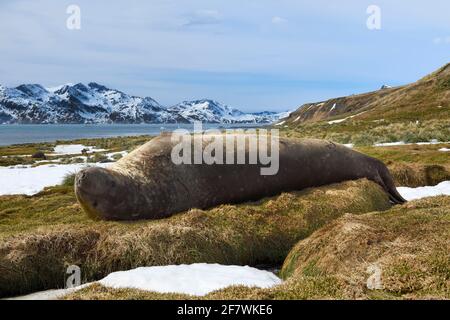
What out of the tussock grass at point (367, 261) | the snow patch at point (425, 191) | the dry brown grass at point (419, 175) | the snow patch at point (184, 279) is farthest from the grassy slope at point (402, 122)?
the snow patch at point (184, 279)

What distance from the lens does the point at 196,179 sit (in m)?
13.2

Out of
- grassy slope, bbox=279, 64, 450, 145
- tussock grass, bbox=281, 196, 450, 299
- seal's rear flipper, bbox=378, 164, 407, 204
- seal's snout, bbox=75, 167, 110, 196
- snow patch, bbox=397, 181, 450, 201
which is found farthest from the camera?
grassy slope, bbox=279, 64, 450, 145

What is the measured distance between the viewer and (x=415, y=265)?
24.2ft

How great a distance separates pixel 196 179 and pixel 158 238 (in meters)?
3.22

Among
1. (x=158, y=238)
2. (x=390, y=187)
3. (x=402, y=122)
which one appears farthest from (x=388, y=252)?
(x=402, y=122)

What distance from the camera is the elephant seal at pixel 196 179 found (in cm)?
1171

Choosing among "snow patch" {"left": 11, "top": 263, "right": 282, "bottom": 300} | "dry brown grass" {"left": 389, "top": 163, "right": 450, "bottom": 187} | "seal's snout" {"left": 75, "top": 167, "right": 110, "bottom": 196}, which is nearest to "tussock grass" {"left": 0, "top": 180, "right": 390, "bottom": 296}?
"snow patch" {"left": 11, "top": 263, "right": 282, "bottom": 300}

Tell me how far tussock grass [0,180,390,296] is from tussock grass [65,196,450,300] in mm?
1199

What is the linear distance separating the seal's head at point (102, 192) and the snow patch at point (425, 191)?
961cm

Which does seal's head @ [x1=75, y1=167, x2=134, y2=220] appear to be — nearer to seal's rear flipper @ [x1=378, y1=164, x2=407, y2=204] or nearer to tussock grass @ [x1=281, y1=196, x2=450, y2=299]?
tussock grass @ [x1=281, y1=196, x2=450, y2=299]

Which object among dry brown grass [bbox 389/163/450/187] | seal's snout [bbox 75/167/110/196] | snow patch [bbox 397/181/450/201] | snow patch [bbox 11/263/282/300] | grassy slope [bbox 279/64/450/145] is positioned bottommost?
snow patch [bbox 11/263/282/300]

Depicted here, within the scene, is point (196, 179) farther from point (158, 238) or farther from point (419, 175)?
point (419, 175)

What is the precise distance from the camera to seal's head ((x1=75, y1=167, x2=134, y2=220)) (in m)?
11.3

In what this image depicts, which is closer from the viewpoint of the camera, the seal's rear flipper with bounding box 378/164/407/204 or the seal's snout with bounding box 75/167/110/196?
the seal's snout with bounding box 75/167/110/196
